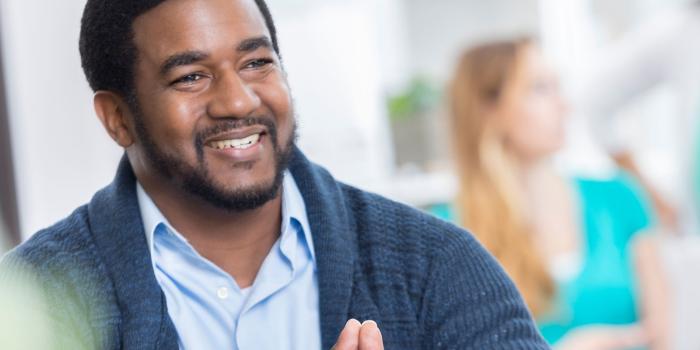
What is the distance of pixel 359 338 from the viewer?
2.06ft

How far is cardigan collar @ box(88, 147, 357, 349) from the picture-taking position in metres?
0.66

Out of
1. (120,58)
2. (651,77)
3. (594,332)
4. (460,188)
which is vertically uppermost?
(120,58)

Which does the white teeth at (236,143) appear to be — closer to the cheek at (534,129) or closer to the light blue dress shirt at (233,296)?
the light blue dress shirt at (233,296)

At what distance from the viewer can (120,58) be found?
0.67 m

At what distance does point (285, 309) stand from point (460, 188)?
1214mm

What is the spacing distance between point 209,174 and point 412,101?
2244 mm

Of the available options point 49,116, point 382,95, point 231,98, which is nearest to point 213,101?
point 231,98

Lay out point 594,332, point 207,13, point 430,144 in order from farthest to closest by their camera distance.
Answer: point 430,144 → point 594,332 → point 207,13

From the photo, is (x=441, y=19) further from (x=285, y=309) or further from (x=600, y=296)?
(x=285, y=309)

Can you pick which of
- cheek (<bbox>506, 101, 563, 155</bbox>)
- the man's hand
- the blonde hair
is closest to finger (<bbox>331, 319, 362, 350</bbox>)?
the man's hand

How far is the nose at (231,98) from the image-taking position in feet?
2.17

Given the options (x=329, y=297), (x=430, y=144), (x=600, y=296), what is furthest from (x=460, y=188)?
(x=329, y=297)

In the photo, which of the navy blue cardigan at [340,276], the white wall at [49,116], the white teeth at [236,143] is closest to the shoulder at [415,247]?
the navy blue cardigan at [340,276]

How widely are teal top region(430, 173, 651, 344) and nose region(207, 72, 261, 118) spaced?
1206 mm
